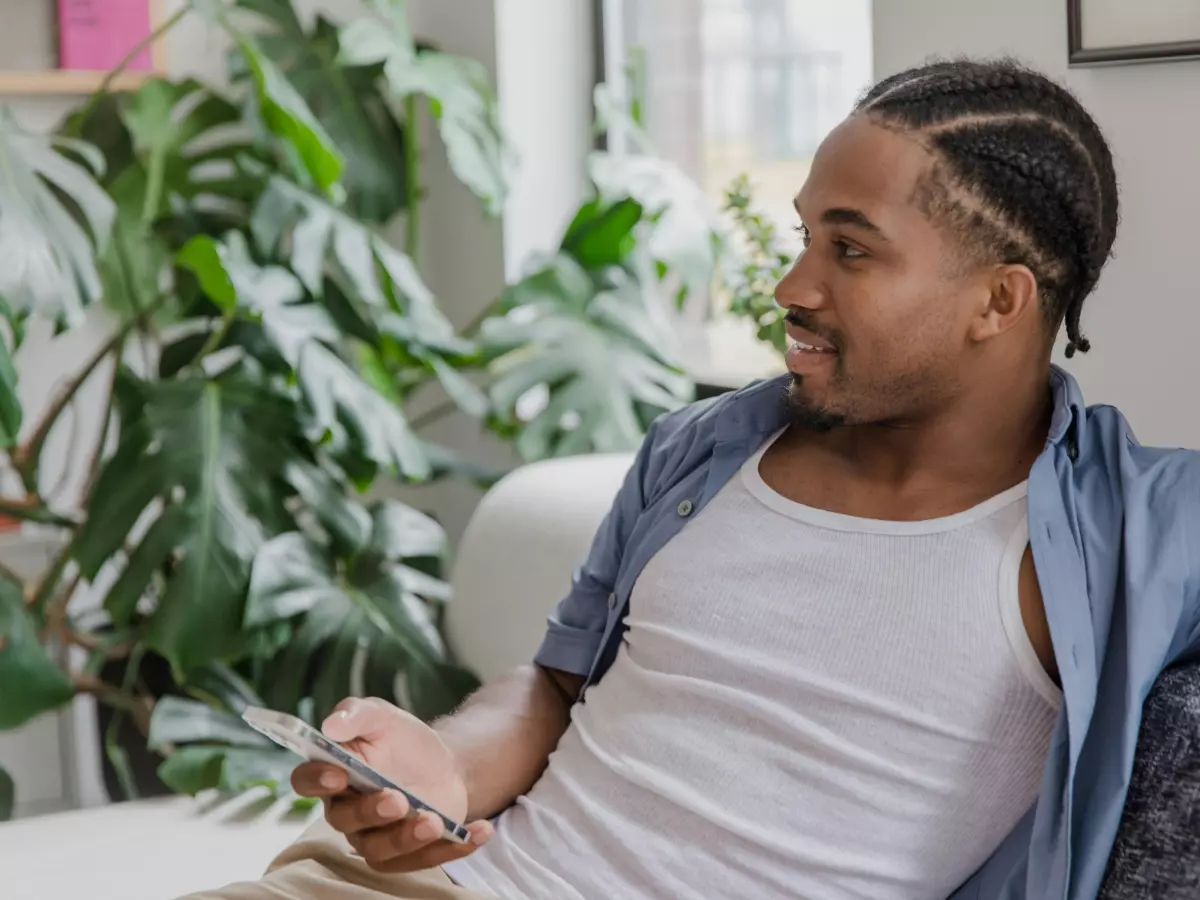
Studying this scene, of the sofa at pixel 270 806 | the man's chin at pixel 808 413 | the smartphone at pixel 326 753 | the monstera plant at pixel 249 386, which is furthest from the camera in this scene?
the monstera plant at pixel 249 386

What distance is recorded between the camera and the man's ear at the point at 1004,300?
1319mm

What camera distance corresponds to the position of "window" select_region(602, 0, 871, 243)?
102 inches

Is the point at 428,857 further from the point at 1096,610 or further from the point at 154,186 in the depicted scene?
the point at 154,186

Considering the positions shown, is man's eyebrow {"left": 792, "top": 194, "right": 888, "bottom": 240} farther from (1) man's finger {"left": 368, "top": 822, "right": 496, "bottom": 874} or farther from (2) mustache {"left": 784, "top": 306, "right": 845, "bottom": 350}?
(1) man's finger {"left": 368, "top": 822, "right": 496, "bottom": 874}

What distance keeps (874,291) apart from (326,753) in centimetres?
57

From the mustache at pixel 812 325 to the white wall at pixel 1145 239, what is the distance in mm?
391

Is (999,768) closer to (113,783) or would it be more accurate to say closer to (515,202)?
(515,202)

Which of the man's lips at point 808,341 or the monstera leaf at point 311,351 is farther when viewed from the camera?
the monstera leaf at point 311,351

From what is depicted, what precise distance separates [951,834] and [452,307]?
→ 209 cm

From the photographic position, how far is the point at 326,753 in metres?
1.09

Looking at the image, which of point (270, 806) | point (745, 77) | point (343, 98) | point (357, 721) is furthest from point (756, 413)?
point (343, 98)

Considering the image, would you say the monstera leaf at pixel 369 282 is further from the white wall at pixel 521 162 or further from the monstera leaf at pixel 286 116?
the white wall at pixel 521 162

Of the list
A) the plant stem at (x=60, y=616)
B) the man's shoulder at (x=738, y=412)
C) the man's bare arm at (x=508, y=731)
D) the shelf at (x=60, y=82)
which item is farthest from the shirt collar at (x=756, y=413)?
the shelf at (x=60, y=82)

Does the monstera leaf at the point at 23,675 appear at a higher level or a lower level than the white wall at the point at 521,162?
lower
